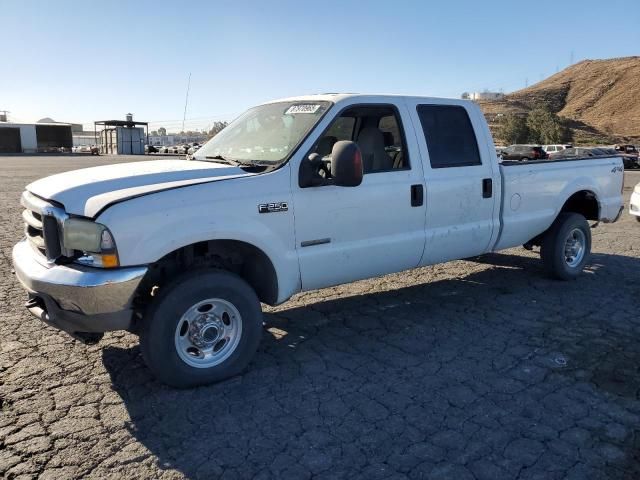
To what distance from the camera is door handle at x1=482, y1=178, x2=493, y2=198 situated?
538cm

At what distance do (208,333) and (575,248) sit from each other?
16.1 feet

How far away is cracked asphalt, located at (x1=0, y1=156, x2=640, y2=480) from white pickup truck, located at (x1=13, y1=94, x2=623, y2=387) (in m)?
0.42

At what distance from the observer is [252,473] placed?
280 centimetres

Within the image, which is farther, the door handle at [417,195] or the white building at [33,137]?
the white building at [33,137]

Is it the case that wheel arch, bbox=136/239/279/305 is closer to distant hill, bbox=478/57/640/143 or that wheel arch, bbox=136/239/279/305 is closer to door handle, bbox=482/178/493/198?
door handle, bbox=482/178/493/198

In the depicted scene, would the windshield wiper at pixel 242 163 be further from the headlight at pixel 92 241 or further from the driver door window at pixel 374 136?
the headlight at pixel 92 241

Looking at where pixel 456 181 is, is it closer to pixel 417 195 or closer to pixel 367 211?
pixel 417 195

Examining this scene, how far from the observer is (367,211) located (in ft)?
14.7

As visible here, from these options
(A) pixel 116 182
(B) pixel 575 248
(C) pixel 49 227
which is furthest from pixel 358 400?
(B) pixel 575 248

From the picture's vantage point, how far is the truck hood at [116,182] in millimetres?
3412

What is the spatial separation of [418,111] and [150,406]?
3.41 metres

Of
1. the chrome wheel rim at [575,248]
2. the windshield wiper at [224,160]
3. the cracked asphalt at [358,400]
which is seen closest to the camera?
the cracked asphalt at [358,400]

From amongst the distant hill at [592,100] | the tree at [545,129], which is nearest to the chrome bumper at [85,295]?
the tree at [545,129]

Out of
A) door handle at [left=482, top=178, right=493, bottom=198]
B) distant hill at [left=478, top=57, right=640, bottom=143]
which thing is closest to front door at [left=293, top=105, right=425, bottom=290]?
door handle at [left=482, top=178, right=493, bottom=198]
